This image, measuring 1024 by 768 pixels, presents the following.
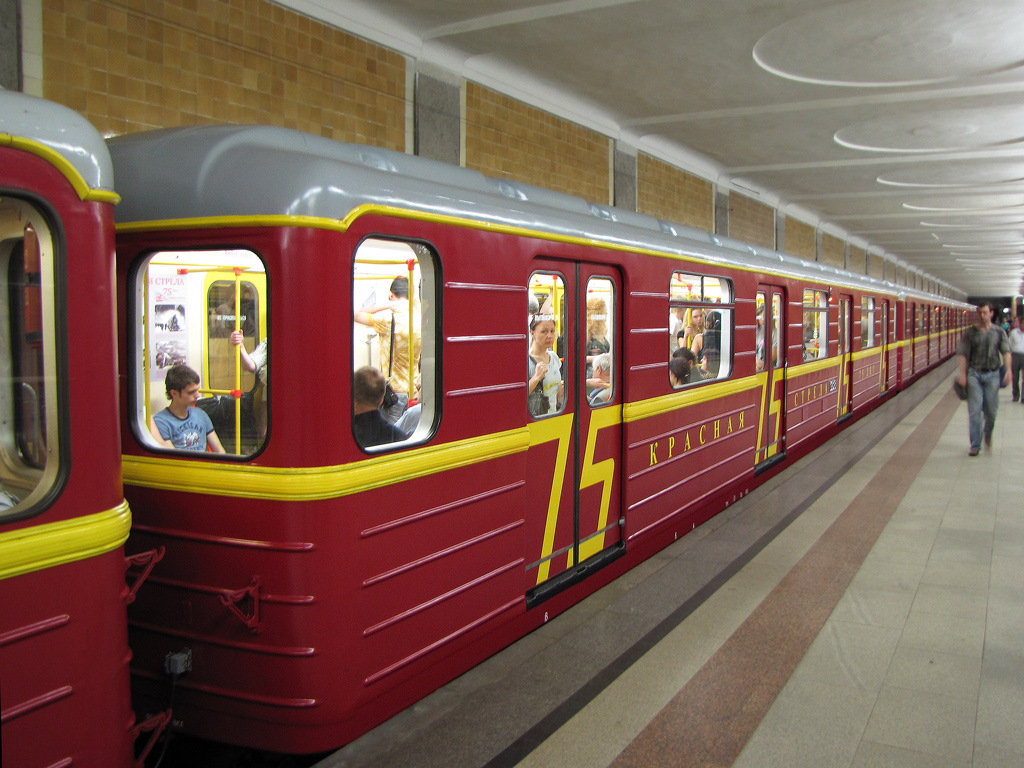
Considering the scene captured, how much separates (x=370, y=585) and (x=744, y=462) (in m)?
5.09

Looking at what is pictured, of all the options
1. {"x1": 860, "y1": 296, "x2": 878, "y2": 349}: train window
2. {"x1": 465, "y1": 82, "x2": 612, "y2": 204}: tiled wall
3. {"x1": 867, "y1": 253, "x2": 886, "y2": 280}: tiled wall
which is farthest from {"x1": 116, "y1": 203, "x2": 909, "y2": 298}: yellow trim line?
{"x1": 867, "y1": 253, "x2": 886, "y2": 280}: tiled wall

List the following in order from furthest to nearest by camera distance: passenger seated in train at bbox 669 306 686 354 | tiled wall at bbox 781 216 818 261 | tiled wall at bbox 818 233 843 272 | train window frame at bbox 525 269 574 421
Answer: tiled wall at bbox 818 233 843 272
tiled wall at bbox 781 216 818 261
passenger seated in train at bbox 669 306 686 354
train window frame at bbox 525 269 574 421

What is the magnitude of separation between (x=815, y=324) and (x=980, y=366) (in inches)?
73.5

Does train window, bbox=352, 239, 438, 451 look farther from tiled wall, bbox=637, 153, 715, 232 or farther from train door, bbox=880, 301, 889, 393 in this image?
train door, bbox=880, 301, 889, 393

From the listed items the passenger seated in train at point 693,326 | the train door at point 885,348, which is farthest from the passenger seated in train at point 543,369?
the train door at point 885,348

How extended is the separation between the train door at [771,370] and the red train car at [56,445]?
6.30 m

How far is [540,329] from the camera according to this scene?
14.1ft

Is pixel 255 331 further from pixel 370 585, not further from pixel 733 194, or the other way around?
pixel 733 194

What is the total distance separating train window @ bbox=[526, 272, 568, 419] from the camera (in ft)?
13.9

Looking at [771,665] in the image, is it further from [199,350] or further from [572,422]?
[199,350]

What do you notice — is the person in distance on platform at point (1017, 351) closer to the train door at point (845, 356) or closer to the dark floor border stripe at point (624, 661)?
the train door at point (845, 356)

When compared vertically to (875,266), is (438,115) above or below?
below

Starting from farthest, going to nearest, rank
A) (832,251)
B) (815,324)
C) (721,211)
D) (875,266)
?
(875,266) < (832,251) < (721,211) < (815,324)

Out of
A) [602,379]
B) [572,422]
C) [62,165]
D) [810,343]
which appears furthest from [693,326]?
[62,165]
